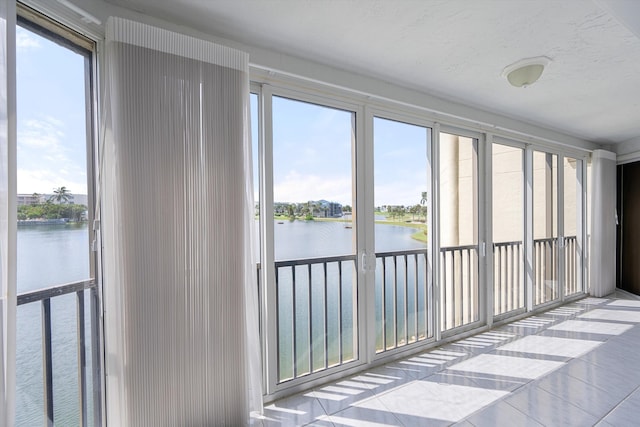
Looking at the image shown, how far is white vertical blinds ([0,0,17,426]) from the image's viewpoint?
1.16 metres

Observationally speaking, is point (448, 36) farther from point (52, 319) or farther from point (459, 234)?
point (52, 319)

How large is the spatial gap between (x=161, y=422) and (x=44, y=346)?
27.4 inches

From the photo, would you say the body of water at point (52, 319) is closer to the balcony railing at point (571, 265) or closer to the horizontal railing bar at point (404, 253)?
the horizontal railing bar at point (404, 253)

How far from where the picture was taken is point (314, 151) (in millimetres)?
2492

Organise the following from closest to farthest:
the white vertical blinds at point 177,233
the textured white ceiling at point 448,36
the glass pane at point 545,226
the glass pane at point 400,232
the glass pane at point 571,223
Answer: the white vertical blinds at point 177,233 → the textured white ceiling at point 448,36 → the glass pane at point 400,232 → the glass pane at point 545,226 → the glass pane at point 571,223

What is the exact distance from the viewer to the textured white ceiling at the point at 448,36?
5.73 ft

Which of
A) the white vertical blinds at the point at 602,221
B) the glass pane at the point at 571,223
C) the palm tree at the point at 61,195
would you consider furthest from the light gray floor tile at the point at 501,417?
the white vertical blinds at the point at 602,221

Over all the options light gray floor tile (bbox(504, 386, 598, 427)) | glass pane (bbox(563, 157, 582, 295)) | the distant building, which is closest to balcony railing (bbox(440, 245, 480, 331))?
light gray floor tile (bbox(504, 386, 598, 427))

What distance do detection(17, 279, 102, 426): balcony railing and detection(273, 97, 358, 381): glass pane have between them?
1.11 m

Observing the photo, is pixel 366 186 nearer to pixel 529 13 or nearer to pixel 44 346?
pixel 529 13

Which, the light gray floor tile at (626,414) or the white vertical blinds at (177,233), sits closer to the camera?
the white vertical blinds at (177,233)

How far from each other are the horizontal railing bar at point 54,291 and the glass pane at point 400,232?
6.73ft

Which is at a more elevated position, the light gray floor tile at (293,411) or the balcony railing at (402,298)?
the balcony railing at (402,298)

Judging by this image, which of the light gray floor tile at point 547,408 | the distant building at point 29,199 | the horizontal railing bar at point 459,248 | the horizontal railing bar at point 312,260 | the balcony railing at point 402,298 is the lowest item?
the light gray floor tile at point 547,408
